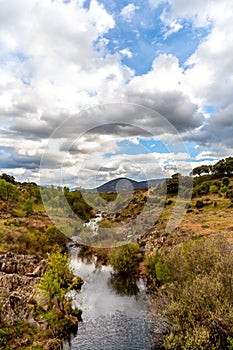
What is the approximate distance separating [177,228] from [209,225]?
773cm

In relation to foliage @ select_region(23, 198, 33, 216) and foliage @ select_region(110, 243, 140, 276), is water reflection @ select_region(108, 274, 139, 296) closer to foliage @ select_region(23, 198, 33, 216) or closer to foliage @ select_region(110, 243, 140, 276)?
foliage @ select_region(110, 243, 140, 276)

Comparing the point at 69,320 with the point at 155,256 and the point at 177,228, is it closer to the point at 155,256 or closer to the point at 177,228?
the point at 155,256

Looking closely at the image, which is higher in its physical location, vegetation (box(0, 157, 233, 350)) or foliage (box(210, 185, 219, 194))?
foliage (box(210, 185, 219, 194))

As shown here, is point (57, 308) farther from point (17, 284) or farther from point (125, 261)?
point (125, 261)

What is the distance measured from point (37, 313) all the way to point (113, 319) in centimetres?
892

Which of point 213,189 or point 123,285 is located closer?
point 123,285

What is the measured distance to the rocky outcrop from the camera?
33281 millimetres

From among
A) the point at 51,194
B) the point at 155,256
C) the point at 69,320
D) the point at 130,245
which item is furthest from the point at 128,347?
the point at 51,194

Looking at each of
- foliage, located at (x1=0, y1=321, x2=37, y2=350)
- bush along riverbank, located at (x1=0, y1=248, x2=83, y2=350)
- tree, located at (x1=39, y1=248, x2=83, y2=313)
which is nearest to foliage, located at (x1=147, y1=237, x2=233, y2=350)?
bush along riverbank, located at (x1=0, y1=248, x2=83, y2=350)

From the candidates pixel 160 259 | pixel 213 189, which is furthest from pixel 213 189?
pixel 160 259

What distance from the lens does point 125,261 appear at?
54250mm

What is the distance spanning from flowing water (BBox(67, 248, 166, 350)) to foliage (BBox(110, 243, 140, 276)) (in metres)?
3.16

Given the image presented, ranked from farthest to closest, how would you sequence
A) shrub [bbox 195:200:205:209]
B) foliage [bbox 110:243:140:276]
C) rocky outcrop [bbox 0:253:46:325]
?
shrub [bbox 195:200:205:209]
foliage [bbox 110:243:140:276]
rocky outcrop [bbox 0:253:46:325]

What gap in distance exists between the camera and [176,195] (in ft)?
356
